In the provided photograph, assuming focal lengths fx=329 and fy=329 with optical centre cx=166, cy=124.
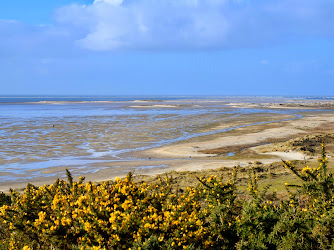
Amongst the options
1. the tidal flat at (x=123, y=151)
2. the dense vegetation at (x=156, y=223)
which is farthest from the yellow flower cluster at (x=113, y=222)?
the tidal flat at (x=123, y=151)

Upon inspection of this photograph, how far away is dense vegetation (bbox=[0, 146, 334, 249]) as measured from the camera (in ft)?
15.3

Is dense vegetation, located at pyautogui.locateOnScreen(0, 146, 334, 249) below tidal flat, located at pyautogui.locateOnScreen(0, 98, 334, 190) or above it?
above

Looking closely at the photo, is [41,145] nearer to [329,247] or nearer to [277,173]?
[277,173]

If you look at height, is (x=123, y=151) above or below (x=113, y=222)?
below

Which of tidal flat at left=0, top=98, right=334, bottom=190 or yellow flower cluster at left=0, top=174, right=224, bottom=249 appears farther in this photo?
tidal flat at left=0, top=98, right=334, bottom=190

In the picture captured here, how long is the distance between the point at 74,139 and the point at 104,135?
388 cm

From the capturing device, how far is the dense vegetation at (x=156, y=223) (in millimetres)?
4664

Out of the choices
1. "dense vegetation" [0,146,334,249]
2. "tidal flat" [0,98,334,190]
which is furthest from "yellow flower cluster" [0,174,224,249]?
"tidal flat" [0,98,334,190]

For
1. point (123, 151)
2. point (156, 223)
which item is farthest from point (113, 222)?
point (123, 151)

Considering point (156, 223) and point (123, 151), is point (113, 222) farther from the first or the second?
point (123, 151)

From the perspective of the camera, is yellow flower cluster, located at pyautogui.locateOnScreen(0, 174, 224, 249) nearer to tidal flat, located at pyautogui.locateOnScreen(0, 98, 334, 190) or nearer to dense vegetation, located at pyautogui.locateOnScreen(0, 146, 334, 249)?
dense vegetation, located at pyautogui.locateOnScreen(0, 146, 334, 249)

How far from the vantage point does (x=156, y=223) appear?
A: 4.65 m

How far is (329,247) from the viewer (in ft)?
17.1

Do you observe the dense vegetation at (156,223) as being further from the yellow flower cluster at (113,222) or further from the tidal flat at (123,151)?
the tidal flat at (123,151)
